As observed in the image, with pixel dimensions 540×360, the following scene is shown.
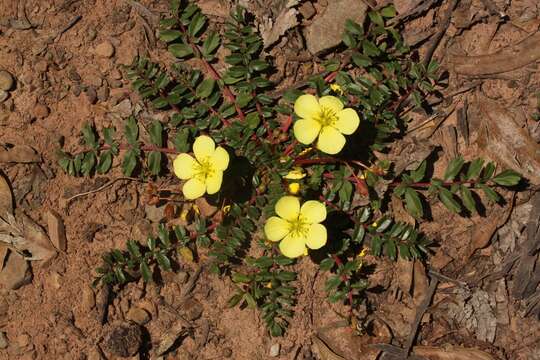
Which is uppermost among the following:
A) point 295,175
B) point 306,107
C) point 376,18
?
point 376,18

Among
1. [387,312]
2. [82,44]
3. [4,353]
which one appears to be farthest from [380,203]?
[4,353]

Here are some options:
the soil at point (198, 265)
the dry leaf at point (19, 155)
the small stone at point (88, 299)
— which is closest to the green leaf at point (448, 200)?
the soil at point (198, 265)

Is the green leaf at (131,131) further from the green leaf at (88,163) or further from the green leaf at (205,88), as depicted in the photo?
the green leaf at (205,88)

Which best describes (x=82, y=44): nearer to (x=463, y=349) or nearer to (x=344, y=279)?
(x=344, y=279)

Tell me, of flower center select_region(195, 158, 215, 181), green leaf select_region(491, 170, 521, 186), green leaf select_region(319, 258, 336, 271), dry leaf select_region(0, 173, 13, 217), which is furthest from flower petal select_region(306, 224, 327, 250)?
dry leaf select_region(0, 173, 13, 217)

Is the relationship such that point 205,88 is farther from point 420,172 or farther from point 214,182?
point 420,172

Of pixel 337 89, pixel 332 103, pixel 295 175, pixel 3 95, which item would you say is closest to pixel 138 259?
pixel 295 175
